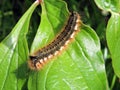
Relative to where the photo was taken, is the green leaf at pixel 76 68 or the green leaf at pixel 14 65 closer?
the green leaf at pixel 76 68

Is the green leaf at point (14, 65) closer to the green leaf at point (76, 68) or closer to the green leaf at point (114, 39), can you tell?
the green leaf at point (76, 68)

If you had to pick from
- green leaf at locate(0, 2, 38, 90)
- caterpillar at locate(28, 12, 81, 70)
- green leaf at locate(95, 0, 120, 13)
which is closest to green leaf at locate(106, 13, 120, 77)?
green leaf at locate(95, 0, 120, 13)

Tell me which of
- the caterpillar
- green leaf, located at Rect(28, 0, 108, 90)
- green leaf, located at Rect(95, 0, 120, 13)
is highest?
green leaf, located at Rect(95, 0, 120, 13)

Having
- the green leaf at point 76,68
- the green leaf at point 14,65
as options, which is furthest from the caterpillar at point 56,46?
the green leaf at point 14,65

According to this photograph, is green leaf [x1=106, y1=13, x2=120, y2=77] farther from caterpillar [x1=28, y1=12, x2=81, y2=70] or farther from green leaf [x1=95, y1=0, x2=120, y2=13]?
caterpillar [x1=28, y1=12, x2=81, y2=70]

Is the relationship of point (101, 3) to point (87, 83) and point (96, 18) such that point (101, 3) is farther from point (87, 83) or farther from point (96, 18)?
point (96, 18)
